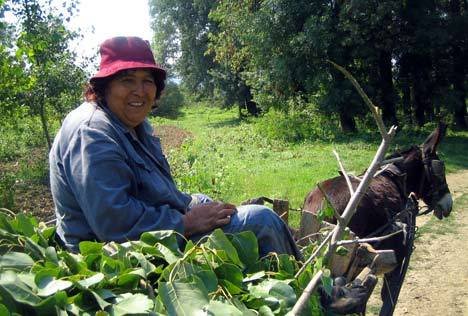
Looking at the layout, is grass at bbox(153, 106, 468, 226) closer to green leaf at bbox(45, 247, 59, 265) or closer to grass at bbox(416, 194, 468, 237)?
grass at bbox(416, 194, 468, 237)

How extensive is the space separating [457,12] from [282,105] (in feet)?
22.2

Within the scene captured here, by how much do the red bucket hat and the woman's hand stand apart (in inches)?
31.8

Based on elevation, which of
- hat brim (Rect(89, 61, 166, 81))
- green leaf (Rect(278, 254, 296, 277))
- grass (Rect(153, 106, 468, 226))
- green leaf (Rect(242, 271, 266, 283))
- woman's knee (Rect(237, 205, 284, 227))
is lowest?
grass (Rect(153, 106, 468, 226))

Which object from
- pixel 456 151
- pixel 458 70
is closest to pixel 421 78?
pixel 458 70

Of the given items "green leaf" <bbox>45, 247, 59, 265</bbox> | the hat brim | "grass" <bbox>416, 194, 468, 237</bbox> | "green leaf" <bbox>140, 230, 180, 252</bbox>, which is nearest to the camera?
"green leaf" <bbox>45, 247, 59, 265</bbox>

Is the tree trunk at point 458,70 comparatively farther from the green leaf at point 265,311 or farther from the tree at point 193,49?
the green leaf at point 265,311

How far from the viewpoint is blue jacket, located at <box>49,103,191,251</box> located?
228cm

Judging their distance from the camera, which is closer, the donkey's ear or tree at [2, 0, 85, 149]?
the donkey's ear

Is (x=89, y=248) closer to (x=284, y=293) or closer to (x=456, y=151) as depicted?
(x=284, y=293)

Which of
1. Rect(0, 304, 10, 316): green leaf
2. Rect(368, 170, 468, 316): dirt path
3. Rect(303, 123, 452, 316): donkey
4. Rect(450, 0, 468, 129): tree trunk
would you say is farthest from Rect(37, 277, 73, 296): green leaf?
Rect(450, 0, 468, 129): tree trunk

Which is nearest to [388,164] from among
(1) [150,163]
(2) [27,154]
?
(1) [150,163]

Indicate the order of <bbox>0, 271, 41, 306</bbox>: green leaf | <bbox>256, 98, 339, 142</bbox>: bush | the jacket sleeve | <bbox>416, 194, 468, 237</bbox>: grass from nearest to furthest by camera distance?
<bbox>0, 271, 41, 306</bbox>: green leaf < the jacket sleeve < <bbox>416, 194, 468, 237</bbox>: grass < <bbox>256, 98, 339, 142</bbox>: bush

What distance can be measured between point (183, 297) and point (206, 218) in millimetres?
1088

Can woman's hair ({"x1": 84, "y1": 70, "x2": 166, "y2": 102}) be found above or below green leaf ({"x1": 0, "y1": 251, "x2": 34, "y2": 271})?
above
